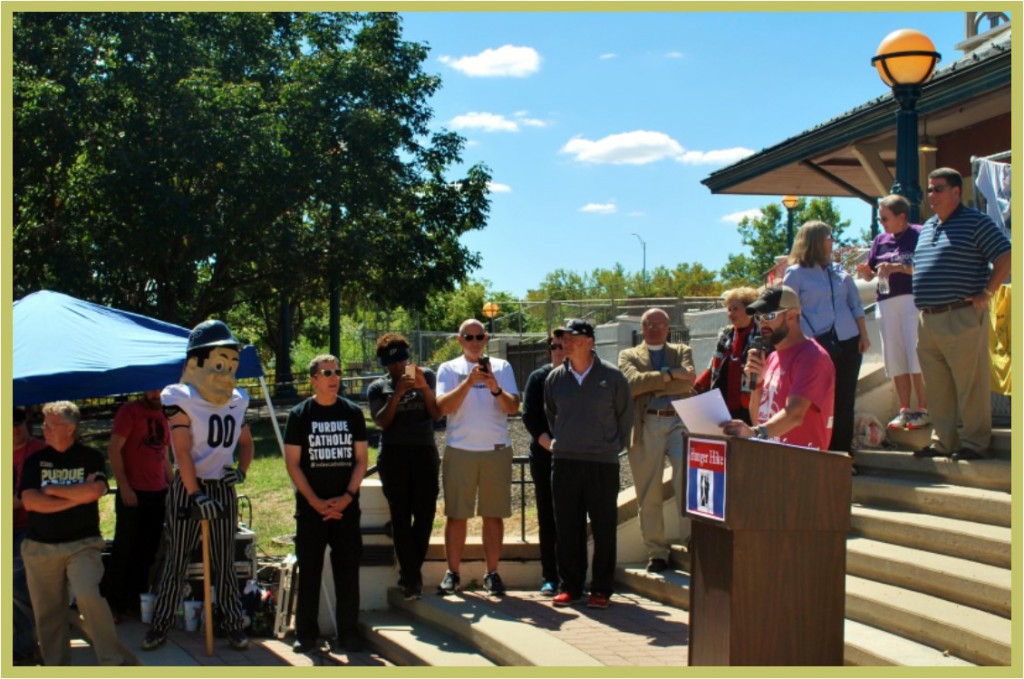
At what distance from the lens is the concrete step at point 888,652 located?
527 cm

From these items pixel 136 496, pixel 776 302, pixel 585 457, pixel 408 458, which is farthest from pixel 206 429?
pixel 776 302

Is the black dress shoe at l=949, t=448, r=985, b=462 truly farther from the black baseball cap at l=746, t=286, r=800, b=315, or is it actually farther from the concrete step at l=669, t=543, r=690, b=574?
the black baseball cap at l=746, t=286, r=800, b=315

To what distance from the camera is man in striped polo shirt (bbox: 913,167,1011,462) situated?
23.2ft

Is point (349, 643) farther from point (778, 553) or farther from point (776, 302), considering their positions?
point (776, 302)

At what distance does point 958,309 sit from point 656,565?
2.77 m

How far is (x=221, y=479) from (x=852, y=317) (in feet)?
15.4

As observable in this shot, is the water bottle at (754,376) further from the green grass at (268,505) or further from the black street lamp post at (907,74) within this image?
the green grass at (268,505)

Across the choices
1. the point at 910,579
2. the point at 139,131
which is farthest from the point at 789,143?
the point at 139,131

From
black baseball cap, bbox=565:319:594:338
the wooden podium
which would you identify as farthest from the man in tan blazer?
the wooden podium

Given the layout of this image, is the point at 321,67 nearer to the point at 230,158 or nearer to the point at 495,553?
the point at 230,158

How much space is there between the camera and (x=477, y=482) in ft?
25.9

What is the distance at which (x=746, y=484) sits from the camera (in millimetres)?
4559

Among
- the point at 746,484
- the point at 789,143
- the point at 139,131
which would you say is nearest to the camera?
the point at 746,484

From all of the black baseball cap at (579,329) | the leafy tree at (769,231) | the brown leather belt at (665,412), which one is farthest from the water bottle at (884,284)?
the leafy tree at (769,231)
